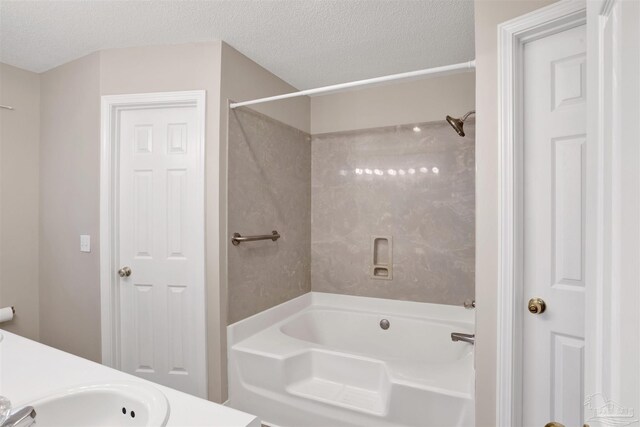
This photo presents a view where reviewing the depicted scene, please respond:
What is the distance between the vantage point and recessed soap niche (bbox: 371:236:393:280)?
112 inches

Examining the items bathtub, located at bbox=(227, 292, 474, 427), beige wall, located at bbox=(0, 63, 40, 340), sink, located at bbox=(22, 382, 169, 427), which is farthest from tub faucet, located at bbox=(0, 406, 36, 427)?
beige wall, located at bbox=(0, 63, 40, 340)

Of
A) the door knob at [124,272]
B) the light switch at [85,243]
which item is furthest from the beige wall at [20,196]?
the door knob at [124,272]

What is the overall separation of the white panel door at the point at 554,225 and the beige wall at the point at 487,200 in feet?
0.38

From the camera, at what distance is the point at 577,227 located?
125cm

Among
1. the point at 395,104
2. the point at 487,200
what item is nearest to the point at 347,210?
the point at 395,104

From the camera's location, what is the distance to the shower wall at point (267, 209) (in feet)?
7.46

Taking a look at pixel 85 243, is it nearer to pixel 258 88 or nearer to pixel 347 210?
pixel 258 88

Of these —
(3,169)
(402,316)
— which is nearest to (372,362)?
(402,316)

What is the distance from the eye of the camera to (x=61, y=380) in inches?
38.8

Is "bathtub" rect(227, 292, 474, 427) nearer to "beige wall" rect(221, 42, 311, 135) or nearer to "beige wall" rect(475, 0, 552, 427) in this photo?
"beige wall" rect(475, 0, 552, 427)

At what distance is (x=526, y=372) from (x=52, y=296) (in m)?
3.04

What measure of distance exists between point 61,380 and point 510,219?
162 cm

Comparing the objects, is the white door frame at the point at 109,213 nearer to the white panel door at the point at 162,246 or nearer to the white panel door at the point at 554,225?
the white panel door at the point at 162,246

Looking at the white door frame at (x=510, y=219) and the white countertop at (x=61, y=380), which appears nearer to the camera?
the white countertop at (x=61, y=380)
